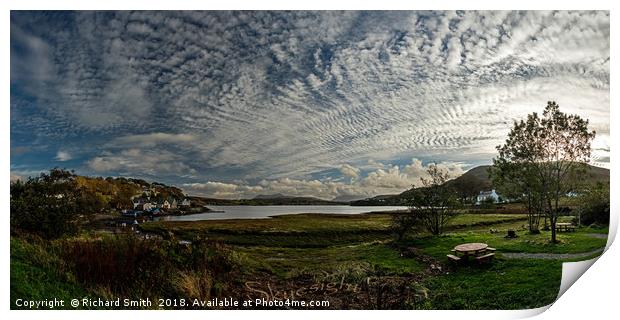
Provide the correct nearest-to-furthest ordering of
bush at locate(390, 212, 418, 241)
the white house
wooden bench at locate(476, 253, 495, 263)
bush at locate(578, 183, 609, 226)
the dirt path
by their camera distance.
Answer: wooden bench at locate(476, 253, 495, 263)
the dirt path
bush at locate(578, 183, 609, 226)
the white house
bush at locate(390, 212, 418, 241)

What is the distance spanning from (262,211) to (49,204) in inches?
138

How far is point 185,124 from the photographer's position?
8.12 metres

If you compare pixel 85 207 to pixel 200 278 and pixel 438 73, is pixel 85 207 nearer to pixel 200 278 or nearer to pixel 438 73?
pixel 200 278

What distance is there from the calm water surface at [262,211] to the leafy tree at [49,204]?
144cm

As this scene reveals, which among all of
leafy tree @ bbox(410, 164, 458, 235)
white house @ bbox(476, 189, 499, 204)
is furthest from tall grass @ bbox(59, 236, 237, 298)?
white house @ bbox(476, 189, 499, 204)

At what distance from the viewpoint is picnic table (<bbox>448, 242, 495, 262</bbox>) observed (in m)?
7.84

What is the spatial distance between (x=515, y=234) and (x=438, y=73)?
2881 millimetres

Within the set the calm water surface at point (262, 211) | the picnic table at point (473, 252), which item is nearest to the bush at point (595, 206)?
the picnic table at point (473, 252)

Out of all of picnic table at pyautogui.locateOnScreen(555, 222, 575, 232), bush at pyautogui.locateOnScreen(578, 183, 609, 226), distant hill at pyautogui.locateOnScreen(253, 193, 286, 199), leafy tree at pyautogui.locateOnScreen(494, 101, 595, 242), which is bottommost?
picnic table at pyautogui.locateOnScreen(555, 222, 575, 232)

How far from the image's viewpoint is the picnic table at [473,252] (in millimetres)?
7844

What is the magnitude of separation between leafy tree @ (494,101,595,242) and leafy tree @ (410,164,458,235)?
36.2 inches

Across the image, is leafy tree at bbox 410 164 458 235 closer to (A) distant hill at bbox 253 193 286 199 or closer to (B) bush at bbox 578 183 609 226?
(B) bush at bbox 578 183 609 226

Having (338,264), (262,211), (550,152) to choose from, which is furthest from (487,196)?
(262,211)

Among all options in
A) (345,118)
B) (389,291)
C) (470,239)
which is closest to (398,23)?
(345,118)
